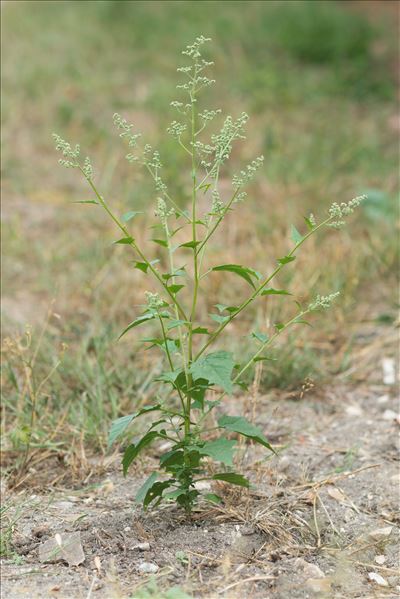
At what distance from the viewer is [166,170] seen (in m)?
5.05

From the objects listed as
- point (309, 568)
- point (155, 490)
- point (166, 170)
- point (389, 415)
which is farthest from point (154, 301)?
point (166, 170)

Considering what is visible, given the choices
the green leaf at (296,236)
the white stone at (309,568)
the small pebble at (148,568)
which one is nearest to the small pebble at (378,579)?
the white stone at (309,568)

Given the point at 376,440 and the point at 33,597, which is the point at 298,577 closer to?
the point at 33,597

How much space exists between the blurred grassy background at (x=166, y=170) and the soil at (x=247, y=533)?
1.14 feet

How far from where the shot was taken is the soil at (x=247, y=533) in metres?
2.15

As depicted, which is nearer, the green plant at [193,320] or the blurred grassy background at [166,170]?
the green plant at [193,320]

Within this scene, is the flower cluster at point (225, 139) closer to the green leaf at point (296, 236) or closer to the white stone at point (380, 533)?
the green leaf at point (296, 236)

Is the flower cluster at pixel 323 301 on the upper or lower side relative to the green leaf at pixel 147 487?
upper

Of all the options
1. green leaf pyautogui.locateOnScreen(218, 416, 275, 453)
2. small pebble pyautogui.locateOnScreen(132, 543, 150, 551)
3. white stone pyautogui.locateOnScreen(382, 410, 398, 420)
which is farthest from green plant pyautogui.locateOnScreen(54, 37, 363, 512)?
white stone pyautogui.locateOnScreen(382, 410, 398, 420)

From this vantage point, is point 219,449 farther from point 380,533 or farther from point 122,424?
point 380,533

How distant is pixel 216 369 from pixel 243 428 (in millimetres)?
224

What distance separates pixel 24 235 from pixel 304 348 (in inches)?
69.8

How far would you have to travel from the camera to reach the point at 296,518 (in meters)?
2.47

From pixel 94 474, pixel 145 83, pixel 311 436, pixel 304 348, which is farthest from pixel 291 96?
pixel 94 474
